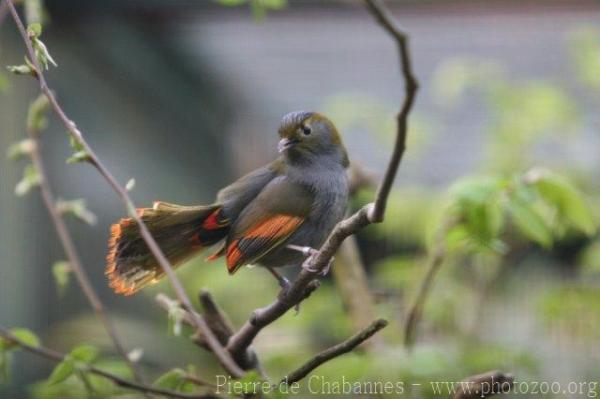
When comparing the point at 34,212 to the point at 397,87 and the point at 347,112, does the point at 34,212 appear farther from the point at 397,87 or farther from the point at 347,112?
the point at 397,87

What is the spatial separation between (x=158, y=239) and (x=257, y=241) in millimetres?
242

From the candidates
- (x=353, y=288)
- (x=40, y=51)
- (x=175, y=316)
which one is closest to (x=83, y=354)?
(x=175, y=316)

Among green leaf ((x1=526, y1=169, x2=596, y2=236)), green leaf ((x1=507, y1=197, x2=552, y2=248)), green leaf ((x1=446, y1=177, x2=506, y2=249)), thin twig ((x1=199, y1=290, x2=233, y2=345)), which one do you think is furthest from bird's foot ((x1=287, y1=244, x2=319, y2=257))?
green leaf ((x1=526, y1=169, x2=596, y2=236))

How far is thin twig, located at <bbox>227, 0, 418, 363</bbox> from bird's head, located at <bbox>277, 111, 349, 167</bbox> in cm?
59

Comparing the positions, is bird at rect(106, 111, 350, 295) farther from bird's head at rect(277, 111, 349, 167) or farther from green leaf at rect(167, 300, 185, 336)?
green leaf at rect(167, 300, 185, 336)

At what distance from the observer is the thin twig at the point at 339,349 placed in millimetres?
1728

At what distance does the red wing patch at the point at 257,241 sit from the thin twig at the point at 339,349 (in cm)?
60

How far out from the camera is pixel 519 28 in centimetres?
830

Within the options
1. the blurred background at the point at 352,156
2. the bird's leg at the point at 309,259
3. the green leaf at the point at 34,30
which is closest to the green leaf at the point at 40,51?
the green leaf at the point at 34,30

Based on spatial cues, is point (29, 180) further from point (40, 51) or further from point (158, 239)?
point (40, 51)

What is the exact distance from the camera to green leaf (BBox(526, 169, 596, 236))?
2.70 metres

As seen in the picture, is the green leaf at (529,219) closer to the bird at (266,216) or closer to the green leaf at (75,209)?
the bird at (266,216)

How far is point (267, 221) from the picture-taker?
254 centimetres

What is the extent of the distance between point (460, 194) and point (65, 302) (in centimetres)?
378
